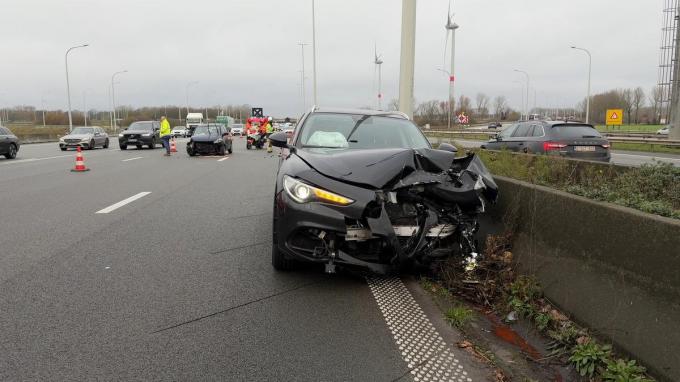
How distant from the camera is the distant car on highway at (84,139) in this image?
29.5 metres

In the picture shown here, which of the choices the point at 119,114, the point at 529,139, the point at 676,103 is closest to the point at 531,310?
the point at 529,139

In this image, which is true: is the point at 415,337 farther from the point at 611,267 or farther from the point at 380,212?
the point at 611,267

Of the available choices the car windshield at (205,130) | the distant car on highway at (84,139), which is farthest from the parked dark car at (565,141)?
the distant car on highway at (84,139)

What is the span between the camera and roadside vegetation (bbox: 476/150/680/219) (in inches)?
150

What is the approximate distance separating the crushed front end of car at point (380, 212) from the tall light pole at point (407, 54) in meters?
8.50

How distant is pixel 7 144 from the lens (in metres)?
21.0

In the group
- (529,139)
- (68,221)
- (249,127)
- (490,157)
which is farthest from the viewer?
(249,127)

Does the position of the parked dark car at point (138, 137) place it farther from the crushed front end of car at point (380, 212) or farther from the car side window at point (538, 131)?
the crushed front end of car at point (380, 212)

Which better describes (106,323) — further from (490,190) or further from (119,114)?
(119,114)

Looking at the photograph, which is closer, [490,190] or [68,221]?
[490,190]

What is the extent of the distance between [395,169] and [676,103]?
29.1m

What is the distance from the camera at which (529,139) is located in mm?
12477

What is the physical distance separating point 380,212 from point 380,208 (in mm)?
33

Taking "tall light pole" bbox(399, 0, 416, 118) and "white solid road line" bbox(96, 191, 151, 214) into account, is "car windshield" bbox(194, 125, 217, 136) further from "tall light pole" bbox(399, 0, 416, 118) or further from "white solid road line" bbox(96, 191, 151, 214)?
"white solid road line" bbox(96, 191, 151, 214)
